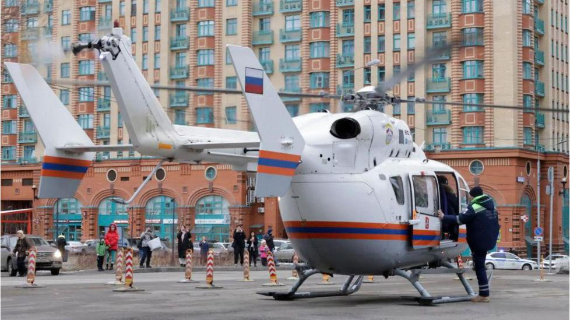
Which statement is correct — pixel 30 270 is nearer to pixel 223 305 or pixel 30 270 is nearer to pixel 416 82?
pixel 223 305

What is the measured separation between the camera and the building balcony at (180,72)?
7881cm

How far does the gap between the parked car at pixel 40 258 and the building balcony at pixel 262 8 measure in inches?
1807

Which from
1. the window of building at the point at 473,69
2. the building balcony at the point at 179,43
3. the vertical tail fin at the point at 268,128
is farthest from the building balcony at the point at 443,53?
the building balcony at the point at 179,43

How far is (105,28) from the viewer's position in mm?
16844

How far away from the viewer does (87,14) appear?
268 feet

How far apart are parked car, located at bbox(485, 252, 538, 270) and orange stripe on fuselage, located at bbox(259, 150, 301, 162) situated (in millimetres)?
44084

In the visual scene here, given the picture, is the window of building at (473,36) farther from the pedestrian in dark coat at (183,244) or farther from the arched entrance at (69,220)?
the arched entrance at (69,220)

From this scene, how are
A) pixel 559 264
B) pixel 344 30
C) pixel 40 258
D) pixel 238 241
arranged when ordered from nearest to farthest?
pixel 40 258 → pixel 238 241 → pixel 559 264 → pixel 344 30

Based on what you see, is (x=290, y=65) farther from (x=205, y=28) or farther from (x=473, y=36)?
(x=473, y=36)

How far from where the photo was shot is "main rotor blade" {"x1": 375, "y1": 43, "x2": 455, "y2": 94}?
16.3 meters

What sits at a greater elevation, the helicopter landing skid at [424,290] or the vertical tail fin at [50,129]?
the vertical tail fin at [50,129]

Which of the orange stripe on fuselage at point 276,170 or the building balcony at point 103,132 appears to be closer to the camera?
the orange stripe on fuselage at point 276,170

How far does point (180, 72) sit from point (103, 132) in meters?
8.38

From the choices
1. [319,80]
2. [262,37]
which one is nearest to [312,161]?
[319,80]
